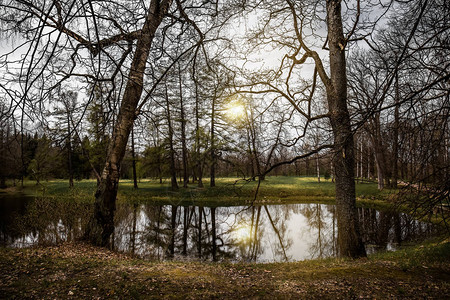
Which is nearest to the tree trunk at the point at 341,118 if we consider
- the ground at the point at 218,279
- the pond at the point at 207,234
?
the ground at the point at 218,279

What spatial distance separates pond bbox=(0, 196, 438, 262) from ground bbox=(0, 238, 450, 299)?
1701 mm

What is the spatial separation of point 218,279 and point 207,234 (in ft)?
21.0

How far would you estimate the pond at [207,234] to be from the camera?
312 inches

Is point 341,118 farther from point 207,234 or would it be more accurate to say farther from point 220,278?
point 207,234

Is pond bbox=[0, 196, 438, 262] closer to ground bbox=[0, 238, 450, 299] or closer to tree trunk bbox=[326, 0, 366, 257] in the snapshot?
ground bbox=[0, 238, 450, 299]

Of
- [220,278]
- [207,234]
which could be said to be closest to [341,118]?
[220,278]

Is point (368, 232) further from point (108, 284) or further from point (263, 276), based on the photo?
point (108, 284)

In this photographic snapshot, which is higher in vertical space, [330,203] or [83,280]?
[83,280]

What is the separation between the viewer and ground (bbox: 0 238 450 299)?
3551 mm

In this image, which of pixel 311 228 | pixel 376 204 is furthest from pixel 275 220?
pixel 376 204

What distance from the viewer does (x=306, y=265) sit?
553cm

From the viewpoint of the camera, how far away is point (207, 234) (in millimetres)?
10562

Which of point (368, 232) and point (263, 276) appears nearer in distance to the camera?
point (263, 276)

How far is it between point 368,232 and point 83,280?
428 inches
